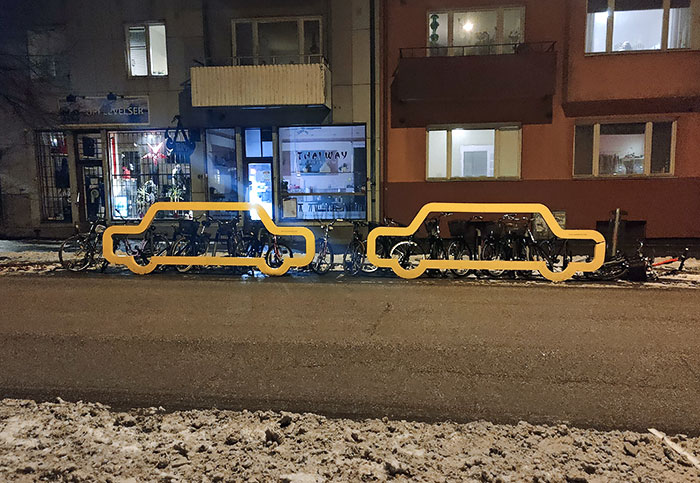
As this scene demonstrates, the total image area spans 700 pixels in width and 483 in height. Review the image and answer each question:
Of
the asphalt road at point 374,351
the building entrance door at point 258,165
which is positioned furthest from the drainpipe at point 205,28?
the asphalt road at point 374,351

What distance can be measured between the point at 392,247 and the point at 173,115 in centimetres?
972

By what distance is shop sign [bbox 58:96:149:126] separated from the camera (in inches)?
649

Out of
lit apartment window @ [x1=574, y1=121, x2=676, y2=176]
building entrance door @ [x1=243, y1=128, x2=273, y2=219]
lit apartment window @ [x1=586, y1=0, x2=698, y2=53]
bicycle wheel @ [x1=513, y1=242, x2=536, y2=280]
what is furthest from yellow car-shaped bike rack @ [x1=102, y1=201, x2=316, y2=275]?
lit apartment window @ [x1=586, y1=0, x2=698, y2=53]

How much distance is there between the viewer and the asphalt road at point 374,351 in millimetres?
4387

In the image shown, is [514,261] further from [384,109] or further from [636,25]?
[636,25]

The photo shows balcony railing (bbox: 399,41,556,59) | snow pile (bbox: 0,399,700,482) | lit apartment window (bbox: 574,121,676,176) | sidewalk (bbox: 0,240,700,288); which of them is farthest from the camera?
balcony railing (bbox: 399,41,556,59)

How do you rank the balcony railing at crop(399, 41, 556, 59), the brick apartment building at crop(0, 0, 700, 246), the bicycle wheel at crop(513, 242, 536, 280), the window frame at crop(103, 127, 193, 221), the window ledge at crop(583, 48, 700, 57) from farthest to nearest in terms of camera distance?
the window frame at crop(103, 127, 193, 221) → the balcony railing at crop(399, 41, 556, 59) → the brick apartment building at crop(0, 0, 700, 246) → the window ledge at crop(583, 48, 700, 57) → the bicycle wheel at crop(513, 242, 536, 280)

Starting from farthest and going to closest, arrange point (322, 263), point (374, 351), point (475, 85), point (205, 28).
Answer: point (205, 28) → point (475, 85) → point (322, 263) → point (374, 351)

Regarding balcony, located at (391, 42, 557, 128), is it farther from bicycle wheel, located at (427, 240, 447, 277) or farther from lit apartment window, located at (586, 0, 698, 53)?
bicycle wheel, located at (427, 240, 447, 277)

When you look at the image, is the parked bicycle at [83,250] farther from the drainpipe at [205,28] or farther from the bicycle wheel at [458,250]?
the bicycle wheel at [458,250]

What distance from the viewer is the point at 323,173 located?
53.2ft

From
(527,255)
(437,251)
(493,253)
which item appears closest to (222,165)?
(437,251)

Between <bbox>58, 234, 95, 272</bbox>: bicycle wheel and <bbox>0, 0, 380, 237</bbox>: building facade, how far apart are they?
18.8 ft

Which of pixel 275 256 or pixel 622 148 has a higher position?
pixel 622 148
